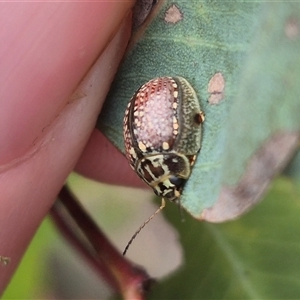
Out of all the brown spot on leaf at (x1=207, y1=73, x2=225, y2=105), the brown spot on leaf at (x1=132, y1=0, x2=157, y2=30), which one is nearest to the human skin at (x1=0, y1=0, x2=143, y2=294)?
the brown spot on leaf at (x1=132, y1=0, x2=157, y2=30)

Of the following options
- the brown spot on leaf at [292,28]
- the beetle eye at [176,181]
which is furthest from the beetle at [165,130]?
the brown spot on leaf at [292,28]

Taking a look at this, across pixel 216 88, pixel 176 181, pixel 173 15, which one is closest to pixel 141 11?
pixel 173 15

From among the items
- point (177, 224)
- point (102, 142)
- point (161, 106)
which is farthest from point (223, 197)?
point (102, 142)

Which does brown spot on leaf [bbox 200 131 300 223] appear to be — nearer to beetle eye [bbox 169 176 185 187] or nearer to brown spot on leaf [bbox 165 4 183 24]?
beetle eye [bbox 169 176 185 187]

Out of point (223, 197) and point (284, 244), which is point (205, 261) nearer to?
point (284, 244)

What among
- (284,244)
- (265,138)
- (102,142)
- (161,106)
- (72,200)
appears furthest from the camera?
(102,142)

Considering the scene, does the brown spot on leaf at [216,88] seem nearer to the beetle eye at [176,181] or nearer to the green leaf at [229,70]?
the green leaf at [229,70]

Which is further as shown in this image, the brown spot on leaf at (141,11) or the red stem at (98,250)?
the red stem at (98,250)
